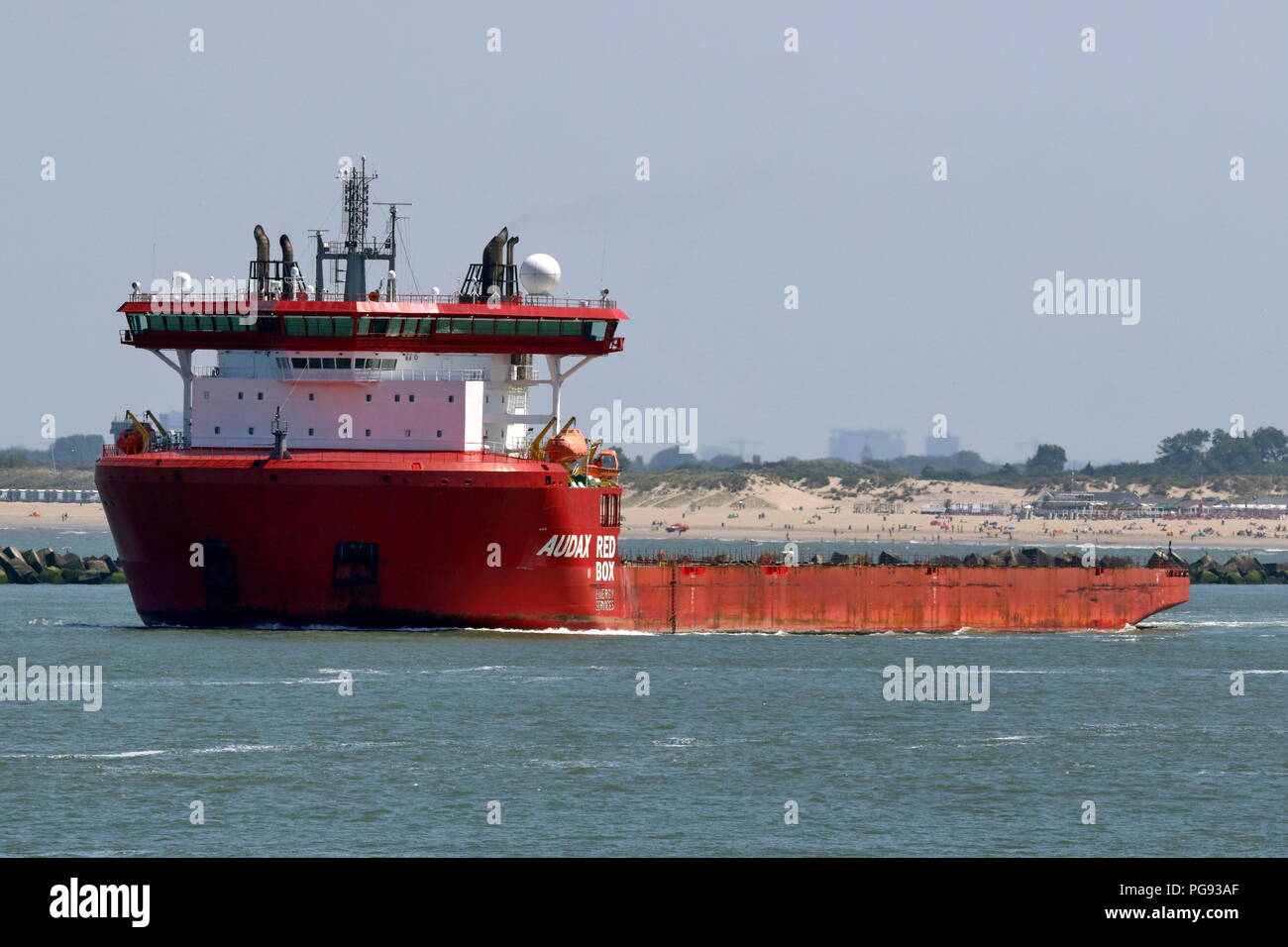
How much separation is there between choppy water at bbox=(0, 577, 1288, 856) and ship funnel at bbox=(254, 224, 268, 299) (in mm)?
9561

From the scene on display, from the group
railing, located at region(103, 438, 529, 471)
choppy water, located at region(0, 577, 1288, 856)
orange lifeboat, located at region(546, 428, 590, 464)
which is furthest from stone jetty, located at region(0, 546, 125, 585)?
orange lifeboat, located at region(546, 428, 590, 464)

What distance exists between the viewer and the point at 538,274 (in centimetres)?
5838

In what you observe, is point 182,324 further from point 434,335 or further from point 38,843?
point 38,843

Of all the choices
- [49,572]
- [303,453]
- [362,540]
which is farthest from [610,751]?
[49,572]

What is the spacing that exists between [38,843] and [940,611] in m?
41.6

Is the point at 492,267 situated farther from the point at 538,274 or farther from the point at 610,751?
the point at 610,751

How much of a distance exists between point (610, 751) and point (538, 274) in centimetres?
2280

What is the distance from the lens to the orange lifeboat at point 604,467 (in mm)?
57969

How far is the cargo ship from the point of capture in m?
53.0

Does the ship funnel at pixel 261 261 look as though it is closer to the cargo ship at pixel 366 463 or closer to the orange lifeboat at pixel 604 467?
the cargo ship at pixel 366 463

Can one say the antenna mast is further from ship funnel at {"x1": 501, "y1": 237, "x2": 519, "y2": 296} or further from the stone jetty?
the stone jetty

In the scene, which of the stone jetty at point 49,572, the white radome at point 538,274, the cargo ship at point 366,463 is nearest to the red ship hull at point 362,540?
the cargo ship at point 366,463
